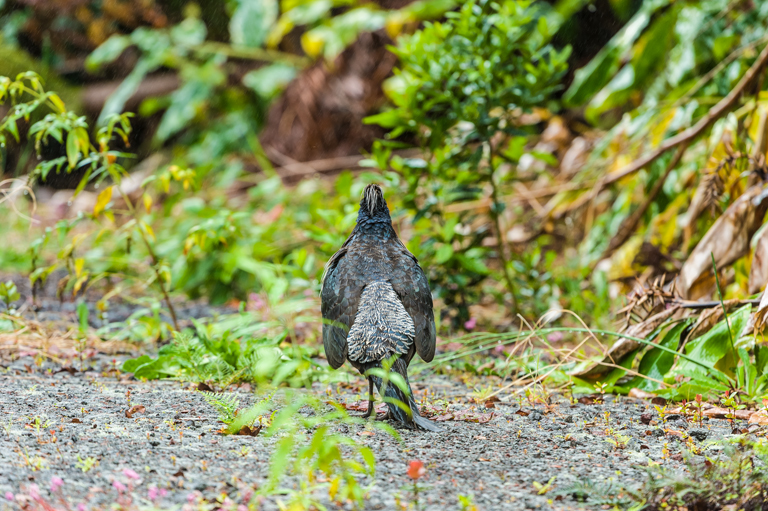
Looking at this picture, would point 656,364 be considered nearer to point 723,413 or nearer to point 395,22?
point 723,413

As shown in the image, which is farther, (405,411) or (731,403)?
(731,403)

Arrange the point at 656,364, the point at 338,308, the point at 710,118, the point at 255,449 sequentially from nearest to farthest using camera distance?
1. the point at 255,449
2. the point at 338,308
3. the point at 656,364
4. the point at 710,118

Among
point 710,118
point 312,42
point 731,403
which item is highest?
point 312,42

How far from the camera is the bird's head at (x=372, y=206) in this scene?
10.6 feet

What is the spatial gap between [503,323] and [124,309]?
296cm

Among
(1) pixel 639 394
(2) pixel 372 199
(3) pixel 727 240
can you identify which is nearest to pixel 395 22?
(2) pixel 372 199

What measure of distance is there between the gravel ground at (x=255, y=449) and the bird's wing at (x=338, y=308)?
0.39m

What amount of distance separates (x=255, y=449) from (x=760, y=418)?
6.62 feet

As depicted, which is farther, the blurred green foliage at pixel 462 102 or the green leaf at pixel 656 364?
the blurred green foliage at pixel 462 102

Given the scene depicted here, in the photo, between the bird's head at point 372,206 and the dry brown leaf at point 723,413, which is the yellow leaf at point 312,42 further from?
the dry brown leaf at point 723,413

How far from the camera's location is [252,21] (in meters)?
8.55

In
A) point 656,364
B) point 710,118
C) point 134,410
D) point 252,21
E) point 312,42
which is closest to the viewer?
point 134,410

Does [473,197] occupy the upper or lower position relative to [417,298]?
upper

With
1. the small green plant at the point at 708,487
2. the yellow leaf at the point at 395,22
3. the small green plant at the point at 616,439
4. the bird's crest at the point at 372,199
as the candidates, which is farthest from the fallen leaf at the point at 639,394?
the yellow leaf at the point at 395,22
